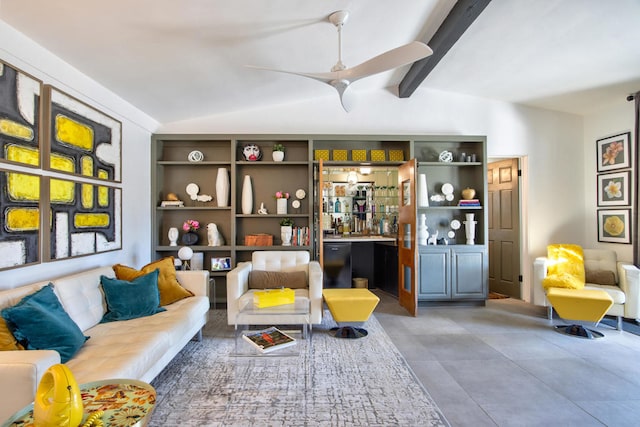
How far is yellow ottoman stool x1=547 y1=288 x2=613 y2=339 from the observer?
3213 mm

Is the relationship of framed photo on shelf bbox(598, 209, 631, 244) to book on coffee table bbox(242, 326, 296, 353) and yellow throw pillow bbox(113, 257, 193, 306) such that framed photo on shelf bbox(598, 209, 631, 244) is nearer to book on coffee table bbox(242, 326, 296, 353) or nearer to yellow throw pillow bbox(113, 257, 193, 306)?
book on coffee table bbox(242, 326, 296, 353)

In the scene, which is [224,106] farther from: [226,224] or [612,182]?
[612,182]

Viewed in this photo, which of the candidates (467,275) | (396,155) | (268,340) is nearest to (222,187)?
(268,340)

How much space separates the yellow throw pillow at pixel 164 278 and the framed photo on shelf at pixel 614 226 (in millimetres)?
5299

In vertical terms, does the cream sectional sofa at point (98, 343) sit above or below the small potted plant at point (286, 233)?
below

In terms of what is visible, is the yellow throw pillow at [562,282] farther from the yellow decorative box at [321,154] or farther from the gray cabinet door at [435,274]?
the yellow decorative box at [321,154]

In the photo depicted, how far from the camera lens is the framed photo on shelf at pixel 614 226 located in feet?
13.1

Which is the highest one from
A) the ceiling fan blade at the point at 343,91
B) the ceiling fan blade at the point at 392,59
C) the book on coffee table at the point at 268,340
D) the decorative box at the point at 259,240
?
the ceiling fan blade at the point at 392,59

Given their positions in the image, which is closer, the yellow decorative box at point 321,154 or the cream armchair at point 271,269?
the cream armchair at point 271,269

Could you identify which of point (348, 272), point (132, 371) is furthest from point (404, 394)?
point (348, 272)

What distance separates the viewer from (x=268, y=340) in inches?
107

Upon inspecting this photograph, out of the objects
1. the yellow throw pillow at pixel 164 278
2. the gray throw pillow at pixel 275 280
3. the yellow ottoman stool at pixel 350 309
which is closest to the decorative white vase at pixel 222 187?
the gray throw pillow at pixel 275 280

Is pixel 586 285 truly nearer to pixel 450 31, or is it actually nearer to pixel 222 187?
pixel 450 31

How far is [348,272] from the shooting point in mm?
4852
